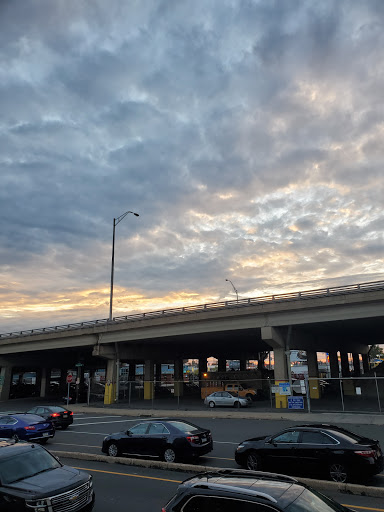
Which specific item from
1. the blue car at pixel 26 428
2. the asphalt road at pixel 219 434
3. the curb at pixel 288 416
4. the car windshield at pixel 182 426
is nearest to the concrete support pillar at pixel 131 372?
the curb at pixel 288 416

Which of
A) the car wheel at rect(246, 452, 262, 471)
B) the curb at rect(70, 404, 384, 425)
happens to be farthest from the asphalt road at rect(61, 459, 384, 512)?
the curb at rect(70, 404, 384, 425)

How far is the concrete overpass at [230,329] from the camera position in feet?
106

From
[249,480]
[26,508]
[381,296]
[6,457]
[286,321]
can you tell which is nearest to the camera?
[249,480]

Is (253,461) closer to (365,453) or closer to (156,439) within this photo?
(365,453)

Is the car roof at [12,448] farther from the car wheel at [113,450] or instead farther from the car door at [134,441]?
the car wheel at [113,450]

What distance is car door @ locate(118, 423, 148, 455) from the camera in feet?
44.2

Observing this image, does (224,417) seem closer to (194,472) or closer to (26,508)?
(194,472)

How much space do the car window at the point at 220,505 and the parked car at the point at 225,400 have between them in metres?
29.4

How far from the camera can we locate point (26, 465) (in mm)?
8156

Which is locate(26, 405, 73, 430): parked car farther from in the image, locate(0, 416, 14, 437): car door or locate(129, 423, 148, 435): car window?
locate(129, 423, 148, 435): car window

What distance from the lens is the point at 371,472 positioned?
32.0 ft

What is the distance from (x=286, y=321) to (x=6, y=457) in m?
28.6

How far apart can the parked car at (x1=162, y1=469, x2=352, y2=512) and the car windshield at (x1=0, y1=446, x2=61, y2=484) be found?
402 centimetres

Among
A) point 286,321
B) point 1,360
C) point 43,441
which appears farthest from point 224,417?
point 1,360
